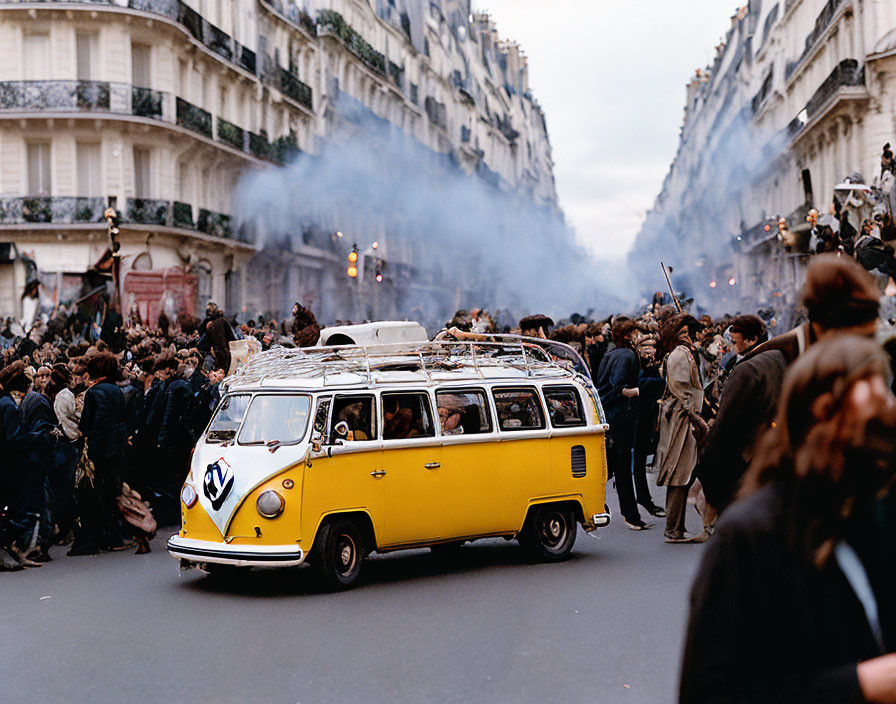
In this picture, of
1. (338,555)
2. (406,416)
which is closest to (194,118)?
(406,416)

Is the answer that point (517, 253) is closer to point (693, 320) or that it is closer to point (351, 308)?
point (351, 308)

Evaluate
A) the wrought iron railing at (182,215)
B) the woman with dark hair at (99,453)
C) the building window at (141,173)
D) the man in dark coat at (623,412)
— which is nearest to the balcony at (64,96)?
the building window at (141,173)

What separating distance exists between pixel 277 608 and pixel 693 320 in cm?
547

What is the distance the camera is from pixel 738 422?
644 centimetres

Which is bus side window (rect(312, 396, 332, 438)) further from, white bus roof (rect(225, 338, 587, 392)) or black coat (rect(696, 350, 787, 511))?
black coat (rect(696, 350, 787, 511))

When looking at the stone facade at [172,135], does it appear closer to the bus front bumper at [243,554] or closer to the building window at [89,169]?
the building window at [89,169]

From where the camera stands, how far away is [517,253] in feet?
259

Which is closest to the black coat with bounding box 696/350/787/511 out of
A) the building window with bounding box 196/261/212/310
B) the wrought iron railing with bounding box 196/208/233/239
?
the building window with bounding box 196/261/212/310

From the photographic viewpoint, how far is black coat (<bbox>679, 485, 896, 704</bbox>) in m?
2.38

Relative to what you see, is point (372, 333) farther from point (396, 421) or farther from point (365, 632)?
point (365, 632)

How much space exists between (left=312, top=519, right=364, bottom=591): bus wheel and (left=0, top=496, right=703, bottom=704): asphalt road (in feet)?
Result: 0.59

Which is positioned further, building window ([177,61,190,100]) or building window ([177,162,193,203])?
building window ([177,162,193,203])

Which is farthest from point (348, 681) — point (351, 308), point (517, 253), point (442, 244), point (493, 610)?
point (517, 253)

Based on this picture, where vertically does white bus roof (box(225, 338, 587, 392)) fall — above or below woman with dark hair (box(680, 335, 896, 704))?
above
